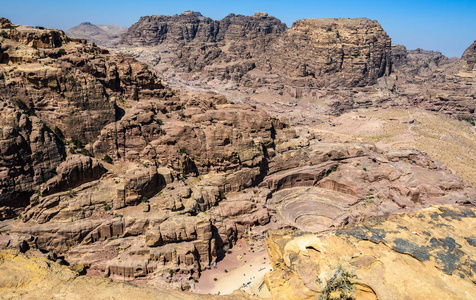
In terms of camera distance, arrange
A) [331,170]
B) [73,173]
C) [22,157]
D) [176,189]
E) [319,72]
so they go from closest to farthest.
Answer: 1. [22,157]
2. [73,173]
3. [176,189]
4. [331,170]
5. [319,72]

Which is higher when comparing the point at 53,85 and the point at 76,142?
the point at 53,85

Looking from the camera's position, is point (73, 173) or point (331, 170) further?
point (331, 170)

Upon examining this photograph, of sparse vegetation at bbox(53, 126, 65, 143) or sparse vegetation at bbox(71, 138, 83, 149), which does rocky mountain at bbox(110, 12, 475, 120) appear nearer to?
sparse vegetation at bbox(71, 138, 83, 149)

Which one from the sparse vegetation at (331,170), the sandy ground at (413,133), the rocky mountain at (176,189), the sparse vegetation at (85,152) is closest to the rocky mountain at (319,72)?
the sandy ground at (413,133)

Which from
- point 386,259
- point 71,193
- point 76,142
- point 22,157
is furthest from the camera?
point 76,142

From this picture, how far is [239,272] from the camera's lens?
3519cm

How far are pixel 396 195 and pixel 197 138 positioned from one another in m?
33.3

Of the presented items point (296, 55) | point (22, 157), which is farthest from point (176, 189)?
point (296, 55)

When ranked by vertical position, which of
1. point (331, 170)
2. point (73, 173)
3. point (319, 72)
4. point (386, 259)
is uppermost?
point (319, 72)

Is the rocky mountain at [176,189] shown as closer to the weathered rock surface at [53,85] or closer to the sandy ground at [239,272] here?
the weathered rock surface at [53,85]

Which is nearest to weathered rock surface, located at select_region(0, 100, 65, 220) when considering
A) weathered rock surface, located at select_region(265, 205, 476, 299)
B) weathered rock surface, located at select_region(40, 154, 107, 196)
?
weathered rock surface, located at select_region(40, 154, 107, 196)

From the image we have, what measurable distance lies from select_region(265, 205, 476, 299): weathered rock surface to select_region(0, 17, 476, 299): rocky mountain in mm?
108

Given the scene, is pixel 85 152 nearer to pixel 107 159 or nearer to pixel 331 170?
pixel 107 159

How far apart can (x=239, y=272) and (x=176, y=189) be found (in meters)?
13.6
